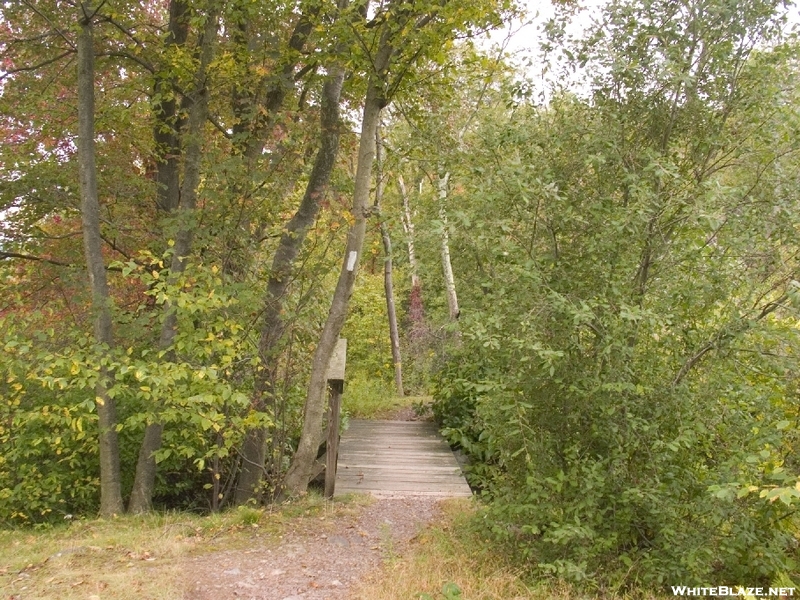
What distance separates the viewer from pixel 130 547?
16.8 feet

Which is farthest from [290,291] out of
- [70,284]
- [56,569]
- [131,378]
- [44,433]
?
[56,569]

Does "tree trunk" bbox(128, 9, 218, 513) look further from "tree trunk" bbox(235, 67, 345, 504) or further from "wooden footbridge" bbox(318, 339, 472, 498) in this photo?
"wooden footbridge" bbox(318, 339, 472, 498)

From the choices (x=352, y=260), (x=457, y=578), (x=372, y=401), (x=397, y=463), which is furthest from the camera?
(x=372, y=401)

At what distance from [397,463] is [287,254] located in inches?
115

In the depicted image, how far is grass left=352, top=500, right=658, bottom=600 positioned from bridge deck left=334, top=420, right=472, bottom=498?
165 cm

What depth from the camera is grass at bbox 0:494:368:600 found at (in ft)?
13.8

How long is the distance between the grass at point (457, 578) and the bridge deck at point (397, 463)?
1649 millimetres

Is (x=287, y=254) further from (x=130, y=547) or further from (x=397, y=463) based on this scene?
(x=130, y=547)

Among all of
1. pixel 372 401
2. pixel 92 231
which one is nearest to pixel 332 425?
pixel 92 231

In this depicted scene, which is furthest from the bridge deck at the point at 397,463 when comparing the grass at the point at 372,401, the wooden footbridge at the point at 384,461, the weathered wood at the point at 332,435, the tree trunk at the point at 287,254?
the grass at the point at 372,401

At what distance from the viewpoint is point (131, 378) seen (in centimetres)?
693

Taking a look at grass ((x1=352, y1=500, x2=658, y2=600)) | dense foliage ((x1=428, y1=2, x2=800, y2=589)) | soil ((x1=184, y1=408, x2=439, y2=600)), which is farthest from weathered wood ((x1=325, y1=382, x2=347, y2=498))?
dense foliage ((x1=428, y1=2, x2=800, y2=589))

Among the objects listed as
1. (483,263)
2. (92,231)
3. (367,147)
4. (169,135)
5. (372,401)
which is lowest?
(372,401)

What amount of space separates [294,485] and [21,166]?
15.8 feet
